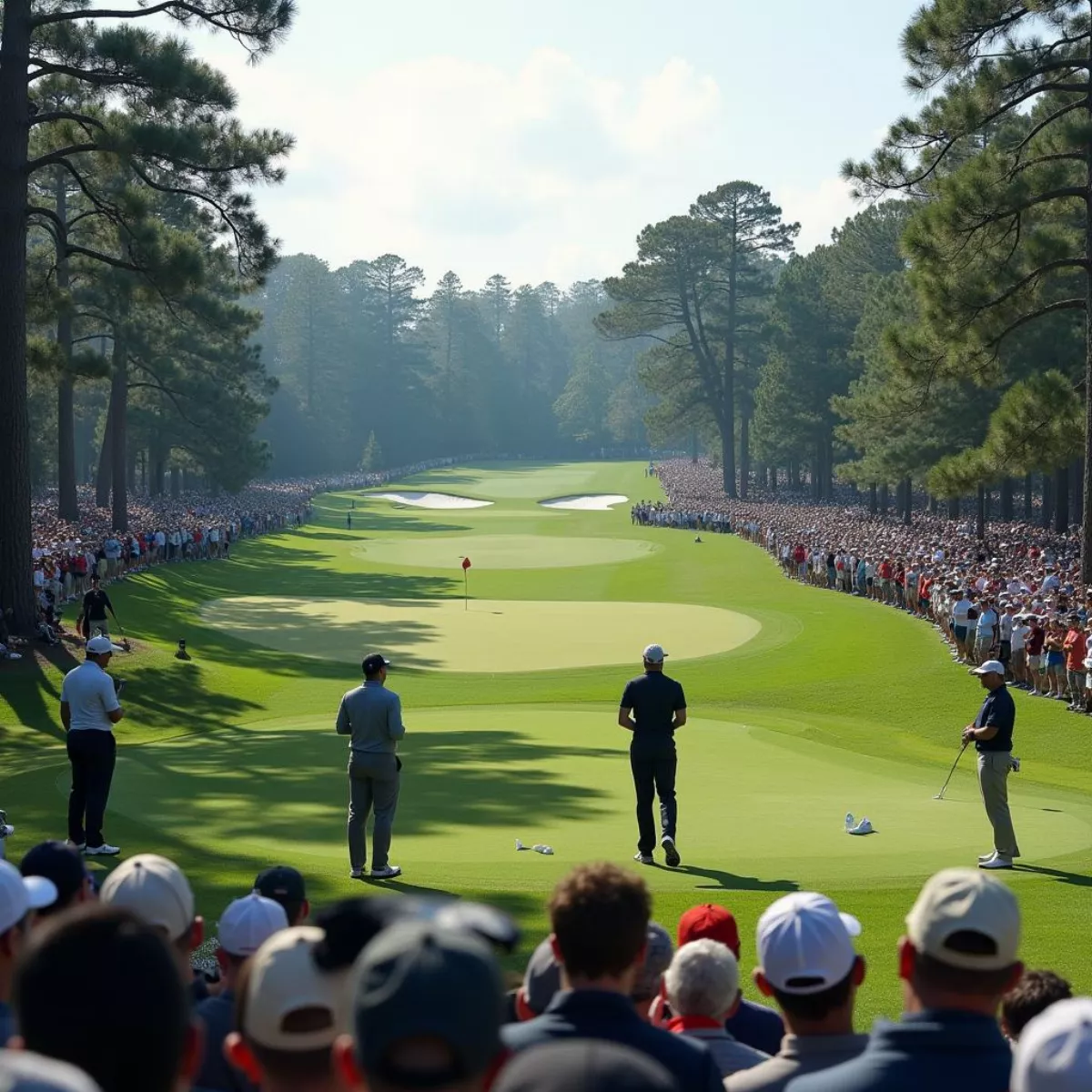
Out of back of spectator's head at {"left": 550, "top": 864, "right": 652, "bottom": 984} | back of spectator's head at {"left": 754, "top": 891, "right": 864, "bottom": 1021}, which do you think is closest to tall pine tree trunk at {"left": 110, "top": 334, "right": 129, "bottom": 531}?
back of spectator's head at {"left": 754, "top": 891, "right": 864, "bottom": 1021}

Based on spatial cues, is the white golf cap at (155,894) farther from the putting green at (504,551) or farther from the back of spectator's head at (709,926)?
the putting green at (504,551)

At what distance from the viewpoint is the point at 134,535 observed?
51375 mm

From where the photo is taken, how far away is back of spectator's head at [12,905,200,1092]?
2.74 meters

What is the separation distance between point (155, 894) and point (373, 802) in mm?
8109

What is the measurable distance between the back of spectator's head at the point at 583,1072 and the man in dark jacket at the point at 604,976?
4.56ft

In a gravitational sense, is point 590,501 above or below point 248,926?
below

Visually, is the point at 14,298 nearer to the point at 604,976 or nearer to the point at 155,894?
the point at 155,894

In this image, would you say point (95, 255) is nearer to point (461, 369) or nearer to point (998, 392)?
point (998, 392)

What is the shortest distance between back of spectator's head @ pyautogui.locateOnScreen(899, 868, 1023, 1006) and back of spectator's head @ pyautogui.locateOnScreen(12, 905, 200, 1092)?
2.06 m

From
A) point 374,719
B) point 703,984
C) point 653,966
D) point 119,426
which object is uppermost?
point 119,426

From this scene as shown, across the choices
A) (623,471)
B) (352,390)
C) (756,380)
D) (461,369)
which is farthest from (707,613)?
(461,369)

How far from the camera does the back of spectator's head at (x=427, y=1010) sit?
2625mm

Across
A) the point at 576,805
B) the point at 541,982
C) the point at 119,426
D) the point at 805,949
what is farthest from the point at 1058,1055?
the point at 119,426

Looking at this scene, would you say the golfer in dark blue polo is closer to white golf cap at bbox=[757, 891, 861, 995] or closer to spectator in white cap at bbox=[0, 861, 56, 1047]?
white golf cap at bbox=[757, 891, 861, 995]
